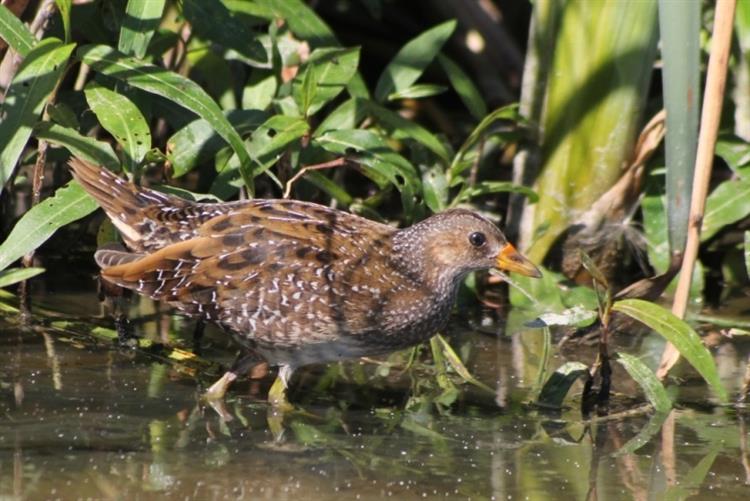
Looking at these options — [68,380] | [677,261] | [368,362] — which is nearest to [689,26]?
[677,261]

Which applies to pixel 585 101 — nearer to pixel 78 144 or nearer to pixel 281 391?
pixel 281 391

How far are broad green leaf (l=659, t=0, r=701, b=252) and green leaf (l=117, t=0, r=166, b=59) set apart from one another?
191cm

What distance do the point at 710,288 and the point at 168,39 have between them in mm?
2738

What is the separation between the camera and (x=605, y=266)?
6.39 meters

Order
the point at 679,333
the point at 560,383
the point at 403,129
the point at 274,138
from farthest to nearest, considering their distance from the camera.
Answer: the point at 403,129 < the point at 274,138 < the point at 560,383 < the point at 679,333

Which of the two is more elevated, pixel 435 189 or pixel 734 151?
pixel 734 151

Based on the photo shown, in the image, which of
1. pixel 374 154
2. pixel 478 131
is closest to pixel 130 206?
pixel 374 154

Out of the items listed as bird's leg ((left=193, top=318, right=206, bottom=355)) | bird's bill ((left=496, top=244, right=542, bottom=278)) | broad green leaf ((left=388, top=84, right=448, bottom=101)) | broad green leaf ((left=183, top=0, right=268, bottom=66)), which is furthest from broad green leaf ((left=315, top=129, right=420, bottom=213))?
bird's leg ((left=193, top=318, right=206, bottom=355))

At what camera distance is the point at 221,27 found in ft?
18.7

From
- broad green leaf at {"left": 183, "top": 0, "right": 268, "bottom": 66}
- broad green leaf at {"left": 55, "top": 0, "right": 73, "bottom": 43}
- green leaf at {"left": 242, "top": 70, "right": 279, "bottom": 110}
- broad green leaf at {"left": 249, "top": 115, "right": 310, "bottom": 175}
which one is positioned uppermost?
broad green leaf at {"left": 183, "top": 0, "right": 268, "bottom": 66}

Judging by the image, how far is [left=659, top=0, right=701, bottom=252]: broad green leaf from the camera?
15.3 ft

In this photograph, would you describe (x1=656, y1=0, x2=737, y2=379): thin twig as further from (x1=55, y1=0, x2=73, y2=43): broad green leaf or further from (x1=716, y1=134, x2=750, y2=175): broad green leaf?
(x1=55, y1=0, x2=73, y2=43): broad green leaf

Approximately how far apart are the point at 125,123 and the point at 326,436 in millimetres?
1482

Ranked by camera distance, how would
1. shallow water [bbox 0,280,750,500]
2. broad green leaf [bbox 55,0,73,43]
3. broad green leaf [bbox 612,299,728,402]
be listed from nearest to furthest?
shallow water [bbox 0,280,750,500], broad green leaf [bbox 612,299,728,402], broad green leaf [bbox 55,0,73,43]
